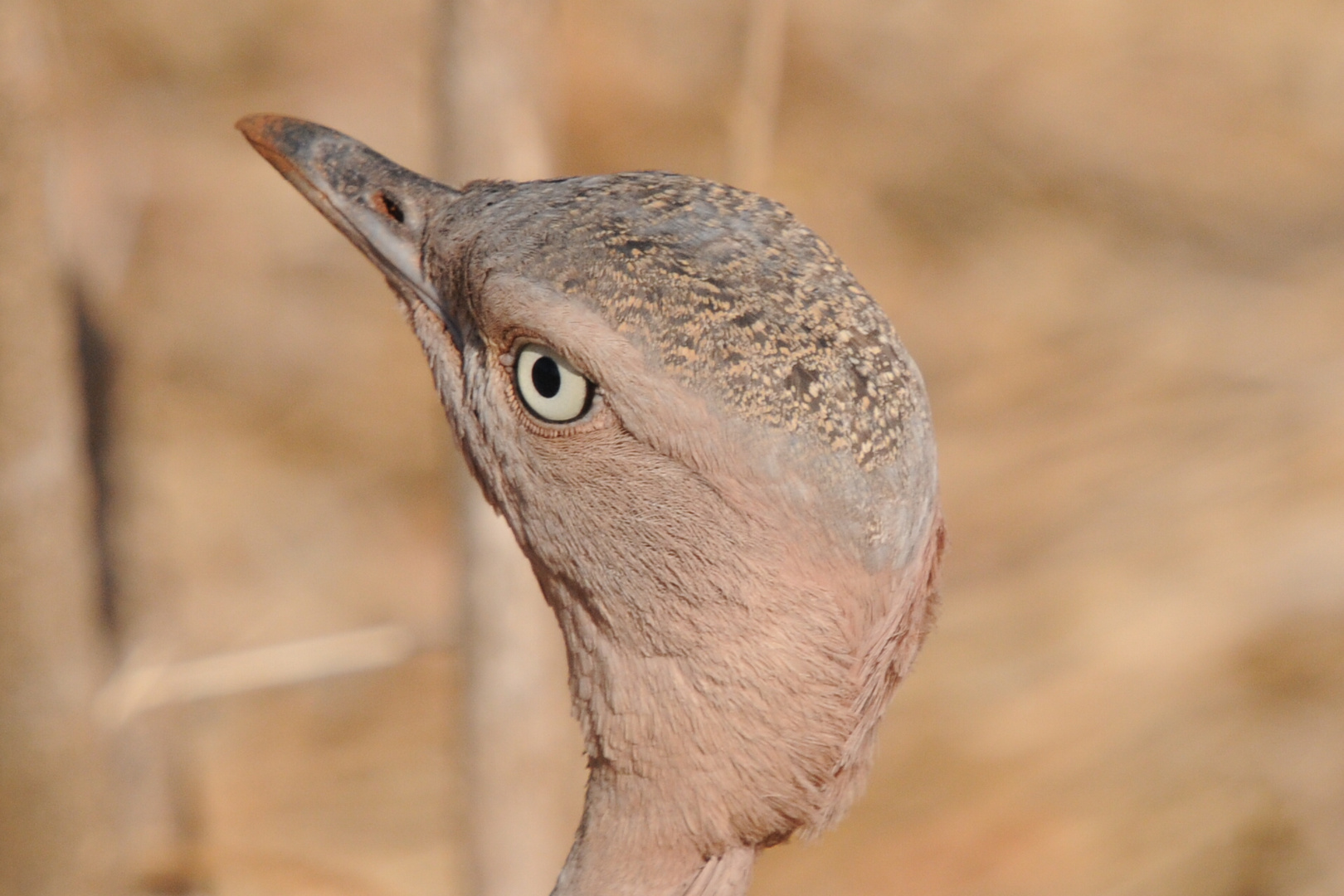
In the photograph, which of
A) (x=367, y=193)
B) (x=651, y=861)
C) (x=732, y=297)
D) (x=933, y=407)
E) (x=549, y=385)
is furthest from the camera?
(x=933, y=407)

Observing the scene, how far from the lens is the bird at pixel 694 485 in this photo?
1.76 meters

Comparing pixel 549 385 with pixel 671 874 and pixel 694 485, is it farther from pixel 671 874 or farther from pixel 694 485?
pixel 671 874

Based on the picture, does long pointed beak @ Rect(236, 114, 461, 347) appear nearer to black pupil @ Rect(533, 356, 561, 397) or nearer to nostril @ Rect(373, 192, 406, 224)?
nostril @ Rect(373, 192, 406, 224)


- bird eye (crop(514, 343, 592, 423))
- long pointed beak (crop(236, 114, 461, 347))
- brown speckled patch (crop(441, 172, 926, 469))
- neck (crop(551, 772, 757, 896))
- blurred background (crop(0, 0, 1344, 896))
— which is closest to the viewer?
brown speckled patch (crop(441, 172, 926, 469))

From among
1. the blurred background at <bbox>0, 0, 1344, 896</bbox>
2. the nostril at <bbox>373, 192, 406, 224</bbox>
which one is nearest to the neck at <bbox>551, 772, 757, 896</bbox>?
the nostril at <bbox>373, 192, 406, 224</bbox>

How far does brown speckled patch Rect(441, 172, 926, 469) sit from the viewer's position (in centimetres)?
174

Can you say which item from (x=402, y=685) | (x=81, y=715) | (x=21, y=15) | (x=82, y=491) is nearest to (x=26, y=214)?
(x=21, y=15)

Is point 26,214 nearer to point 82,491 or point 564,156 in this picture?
point 82,491

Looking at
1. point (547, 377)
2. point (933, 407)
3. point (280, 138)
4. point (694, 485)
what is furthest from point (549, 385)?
point (933, 407)

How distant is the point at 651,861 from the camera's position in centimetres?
204

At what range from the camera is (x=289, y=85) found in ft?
15.4

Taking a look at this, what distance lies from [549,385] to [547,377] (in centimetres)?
1

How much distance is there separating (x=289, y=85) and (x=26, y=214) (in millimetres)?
2261

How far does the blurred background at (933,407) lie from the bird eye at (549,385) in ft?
7.82
